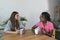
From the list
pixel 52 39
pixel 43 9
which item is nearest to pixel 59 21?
pixel 43 9

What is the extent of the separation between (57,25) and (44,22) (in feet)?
3.99

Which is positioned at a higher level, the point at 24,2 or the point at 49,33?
the point at 24,2

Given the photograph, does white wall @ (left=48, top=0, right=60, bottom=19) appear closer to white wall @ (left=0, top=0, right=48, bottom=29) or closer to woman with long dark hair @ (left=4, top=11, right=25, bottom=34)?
white wall @ (left=0, top=0, right=48, bottom=29)

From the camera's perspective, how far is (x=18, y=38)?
319cm

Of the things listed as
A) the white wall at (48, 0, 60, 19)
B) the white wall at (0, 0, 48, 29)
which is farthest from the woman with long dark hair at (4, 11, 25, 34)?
the white wall at (48, 0, 60, 19)

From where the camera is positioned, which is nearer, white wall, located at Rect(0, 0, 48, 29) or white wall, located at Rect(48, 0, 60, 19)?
white wall, located at Rect(0, 0, 48, 29)

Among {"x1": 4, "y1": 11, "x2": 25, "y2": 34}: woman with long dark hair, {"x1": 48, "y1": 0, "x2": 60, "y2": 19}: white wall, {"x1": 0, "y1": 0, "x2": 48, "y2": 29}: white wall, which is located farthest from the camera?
{"x1": 48, "y1": 0, "x2": 60, "y2": 19}: white wall

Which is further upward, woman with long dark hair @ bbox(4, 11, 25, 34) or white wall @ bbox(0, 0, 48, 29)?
white wall @ bbox(0, 0, 48, 29)

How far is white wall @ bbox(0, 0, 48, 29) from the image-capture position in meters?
5.04

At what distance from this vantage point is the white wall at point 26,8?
5035 mm

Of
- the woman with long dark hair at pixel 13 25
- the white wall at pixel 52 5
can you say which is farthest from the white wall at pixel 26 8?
the woman with long dark hair at pixel 13 25

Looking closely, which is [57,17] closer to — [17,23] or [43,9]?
[43,9]

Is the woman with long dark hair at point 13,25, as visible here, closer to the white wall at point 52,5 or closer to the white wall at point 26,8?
the white wall at point 26,8

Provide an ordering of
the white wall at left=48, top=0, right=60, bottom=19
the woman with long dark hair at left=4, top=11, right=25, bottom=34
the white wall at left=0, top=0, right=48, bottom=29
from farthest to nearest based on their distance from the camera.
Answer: the white wall at left=48, top=0, right=60, bottom=19
the white wall at left=0, top=0, right=48, bottom=29
the woman with long dark hair at left=4, top=11, right=25, bottom=34
